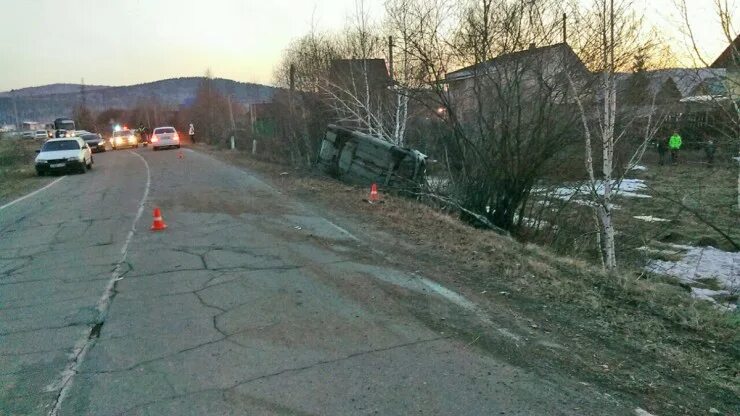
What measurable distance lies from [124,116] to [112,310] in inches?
4704

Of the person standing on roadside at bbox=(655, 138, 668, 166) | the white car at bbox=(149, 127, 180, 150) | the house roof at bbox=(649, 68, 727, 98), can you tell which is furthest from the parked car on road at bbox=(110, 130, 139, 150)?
the house roof at bbox=(649, 68, 727, 98)

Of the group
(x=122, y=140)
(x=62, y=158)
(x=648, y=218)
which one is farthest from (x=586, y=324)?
(x=122, y=140)

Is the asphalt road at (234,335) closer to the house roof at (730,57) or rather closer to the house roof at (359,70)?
the house roof at (730,57)

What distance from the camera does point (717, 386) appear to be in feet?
13.0

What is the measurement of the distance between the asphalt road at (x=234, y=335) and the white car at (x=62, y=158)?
48.7ft

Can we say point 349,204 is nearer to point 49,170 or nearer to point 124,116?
point 49,170

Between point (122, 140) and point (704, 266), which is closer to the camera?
point (704, 266)

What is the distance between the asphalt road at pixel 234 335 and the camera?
3.65 m

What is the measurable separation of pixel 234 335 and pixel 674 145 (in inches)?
1236

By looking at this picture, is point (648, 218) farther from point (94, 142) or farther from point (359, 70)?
point (94, 142)

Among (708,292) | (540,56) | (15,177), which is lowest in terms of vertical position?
(708,292)

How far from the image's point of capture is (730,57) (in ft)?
31.9

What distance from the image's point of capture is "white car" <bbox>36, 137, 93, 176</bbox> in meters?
22.3

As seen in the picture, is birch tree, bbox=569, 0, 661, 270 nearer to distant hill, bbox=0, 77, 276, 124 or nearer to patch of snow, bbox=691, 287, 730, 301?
patch of snow, bbox=691, 287, 730, 301
